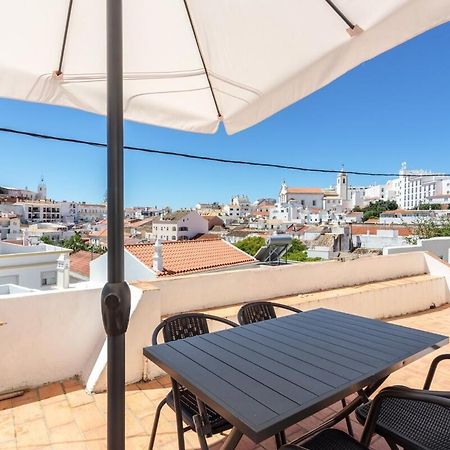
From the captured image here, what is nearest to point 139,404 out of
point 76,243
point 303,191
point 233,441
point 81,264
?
point 233,441

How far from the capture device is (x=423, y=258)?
5.76 meters

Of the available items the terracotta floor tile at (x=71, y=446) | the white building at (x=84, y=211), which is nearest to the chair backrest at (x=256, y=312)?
the terracotta floor tile at (x=71, y=446)

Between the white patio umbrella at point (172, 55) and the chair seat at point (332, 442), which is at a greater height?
the white patio umbrella at point (172, 55)

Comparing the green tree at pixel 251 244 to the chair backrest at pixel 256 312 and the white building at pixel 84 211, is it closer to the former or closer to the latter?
the chair backrest at pixel 256 312

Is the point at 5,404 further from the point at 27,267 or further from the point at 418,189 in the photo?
the point at 418,189

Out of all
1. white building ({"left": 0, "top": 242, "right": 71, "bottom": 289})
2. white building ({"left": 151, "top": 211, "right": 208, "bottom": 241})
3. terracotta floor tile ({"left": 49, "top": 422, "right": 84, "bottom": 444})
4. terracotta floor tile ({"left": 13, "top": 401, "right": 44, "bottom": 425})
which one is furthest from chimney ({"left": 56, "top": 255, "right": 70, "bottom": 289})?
white building ({"left": 151, "top": 211, "right": 208, "bottom": 241})

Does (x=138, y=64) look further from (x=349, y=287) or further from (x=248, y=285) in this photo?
(x=349, y=287)

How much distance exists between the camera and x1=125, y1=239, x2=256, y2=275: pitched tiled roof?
12.2 m

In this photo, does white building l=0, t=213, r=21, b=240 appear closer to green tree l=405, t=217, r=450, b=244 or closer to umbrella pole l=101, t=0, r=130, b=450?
green tree l=405, t=217, r=450, b=244

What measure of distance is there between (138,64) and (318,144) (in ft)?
164

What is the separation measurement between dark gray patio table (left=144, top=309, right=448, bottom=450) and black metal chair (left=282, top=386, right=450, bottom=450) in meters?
0.10

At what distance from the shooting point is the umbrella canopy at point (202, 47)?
58.7 inches

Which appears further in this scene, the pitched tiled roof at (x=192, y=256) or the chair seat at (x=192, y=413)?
the pitched tiled roof at (x=192, y=256)

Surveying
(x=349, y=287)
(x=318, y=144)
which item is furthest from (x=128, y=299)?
(x=318, y=144)
